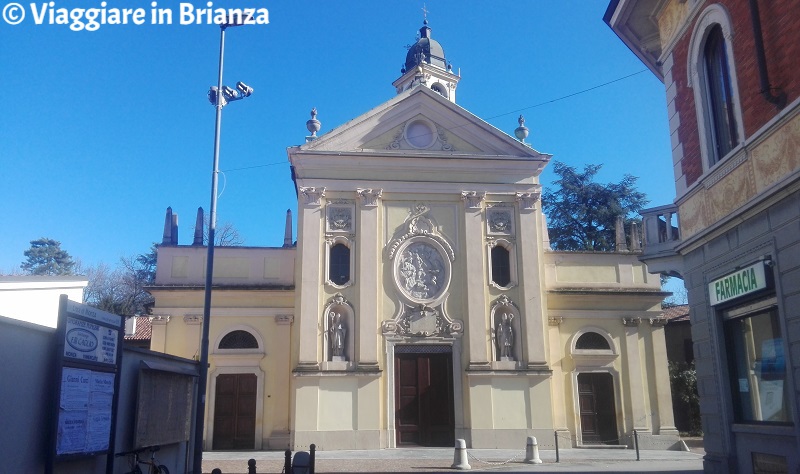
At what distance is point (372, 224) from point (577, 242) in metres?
25.4

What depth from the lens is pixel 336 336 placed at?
23.8 m

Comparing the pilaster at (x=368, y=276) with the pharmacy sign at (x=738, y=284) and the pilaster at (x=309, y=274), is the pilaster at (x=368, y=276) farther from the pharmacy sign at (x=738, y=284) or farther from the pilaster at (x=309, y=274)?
the pharmacy sign at (x=738, y=284)

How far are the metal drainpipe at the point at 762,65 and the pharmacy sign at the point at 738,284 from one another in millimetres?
2283

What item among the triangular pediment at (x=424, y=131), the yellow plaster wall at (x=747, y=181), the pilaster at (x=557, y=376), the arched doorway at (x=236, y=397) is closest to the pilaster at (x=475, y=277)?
the triangular pediment at (x=424, y=131)

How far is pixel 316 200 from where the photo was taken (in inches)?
974

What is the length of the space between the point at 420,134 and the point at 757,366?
17179 millimetres

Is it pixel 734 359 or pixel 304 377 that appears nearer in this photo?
pixel 734 359

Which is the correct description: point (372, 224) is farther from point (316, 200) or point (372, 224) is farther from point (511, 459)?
point (511, 459)

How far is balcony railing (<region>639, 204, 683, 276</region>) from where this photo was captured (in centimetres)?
1345

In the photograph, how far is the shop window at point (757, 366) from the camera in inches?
390

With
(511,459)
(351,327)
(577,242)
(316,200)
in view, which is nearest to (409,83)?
(577,242)

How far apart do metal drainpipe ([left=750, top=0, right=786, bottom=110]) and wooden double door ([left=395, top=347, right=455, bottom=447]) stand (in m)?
15.9

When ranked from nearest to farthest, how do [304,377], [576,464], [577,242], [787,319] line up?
[787,319] < [576,464] < [304,377] < [577,242]

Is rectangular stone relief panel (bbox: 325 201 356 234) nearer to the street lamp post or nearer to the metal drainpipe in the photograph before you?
the street lamp post
